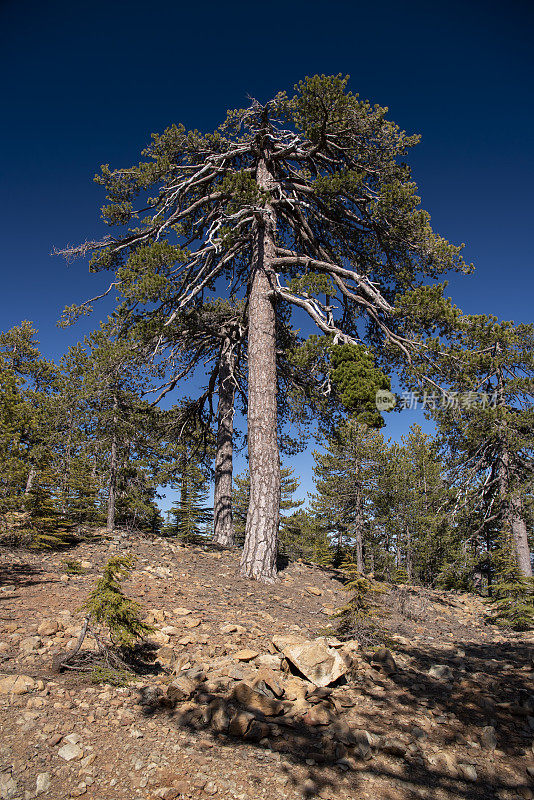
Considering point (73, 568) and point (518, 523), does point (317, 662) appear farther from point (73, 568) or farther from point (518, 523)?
point (518, 523)

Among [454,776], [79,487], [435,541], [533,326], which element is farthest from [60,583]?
[533,326]

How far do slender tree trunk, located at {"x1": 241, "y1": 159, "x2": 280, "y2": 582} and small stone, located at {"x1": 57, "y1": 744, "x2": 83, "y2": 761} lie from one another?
562cm

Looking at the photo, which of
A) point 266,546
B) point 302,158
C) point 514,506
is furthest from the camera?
point 514,506

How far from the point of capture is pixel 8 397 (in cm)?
683

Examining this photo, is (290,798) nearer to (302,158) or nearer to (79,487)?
(79,487)

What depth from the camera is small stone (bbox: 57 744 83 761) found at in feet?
8.98

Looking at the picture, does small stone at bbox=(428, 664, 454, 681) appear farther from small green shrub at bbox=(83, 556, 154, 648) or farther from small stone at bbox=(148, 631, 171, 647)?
small green shrub at bbox=(83, 556, 154, 648)

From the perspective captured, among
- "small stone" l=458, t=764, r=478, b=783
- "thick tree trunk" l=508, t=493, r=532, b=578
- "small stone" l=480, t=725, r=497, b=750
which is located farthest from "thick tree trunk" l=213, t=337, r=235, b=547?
"small stone" l=458, t=764, r=478, b=783

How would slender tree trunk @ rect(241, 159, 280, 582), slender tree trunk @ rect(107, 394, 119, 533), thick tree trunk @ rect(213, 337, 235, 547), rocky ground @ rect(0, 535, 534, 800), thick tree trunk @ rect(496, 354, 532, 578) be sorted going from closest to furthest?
rocky ground @ rect(0, 535, 534, 800) < slender tree trunk @ rect(241, 159, 280, 582) < thick tree trunk @ rect(213, 337, 235, 547) < thick tree trunk @ rect(496, 354, 532, 578) < slender tree trunk @ rect(107, 394, 119, 533)

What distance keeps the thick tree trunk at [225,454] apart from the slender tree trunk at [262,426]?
9.14ft

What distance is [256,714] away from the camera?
11.5 feet

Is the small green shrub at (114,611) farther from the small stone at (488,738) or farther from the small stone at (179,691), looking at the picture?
the small stone at (488,738)

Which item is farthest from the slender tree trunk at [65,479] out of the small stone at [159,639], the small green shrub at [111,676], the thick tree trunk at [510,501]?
the thick tree trunk at [510,501]

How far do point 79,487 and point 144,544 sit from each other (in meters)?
2.91
